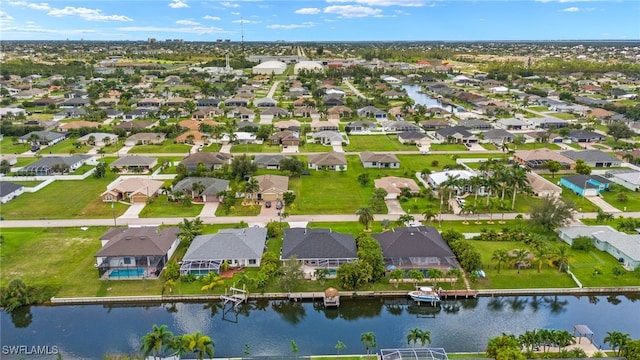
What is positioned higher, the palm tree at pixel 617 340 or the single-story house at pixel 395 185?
the single-story house at pixel 395 185

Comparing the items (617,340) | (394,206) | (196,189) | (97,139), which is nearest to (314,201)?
(394,206)

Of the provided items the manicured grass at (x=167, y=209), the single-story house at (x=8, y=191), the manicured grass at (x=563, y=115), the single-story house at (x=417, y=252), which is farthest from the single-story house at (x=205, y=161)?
the manicured grass at (x=563, y=115)

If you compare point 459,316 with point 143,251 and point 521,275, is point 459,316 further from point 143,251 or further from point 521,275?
point 143,251

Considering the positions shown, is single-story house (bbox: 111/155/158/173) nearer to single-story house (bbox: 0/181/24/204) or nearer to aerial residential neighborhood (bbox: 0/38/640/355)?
aerial residential neighborhood (bbox: 0/38/640/355)

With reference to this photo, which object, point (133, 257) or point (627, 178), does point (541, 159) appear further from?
→ point (133, 257)

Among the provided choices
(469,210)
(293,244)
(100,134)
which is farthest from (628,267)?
(100,134)

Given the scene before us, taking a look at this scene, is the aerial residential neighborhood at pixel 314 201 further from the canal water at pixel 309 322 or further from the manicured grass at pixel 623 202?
the canal water at pixel 309 322
